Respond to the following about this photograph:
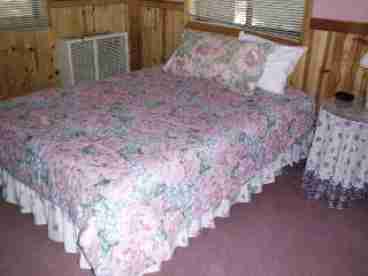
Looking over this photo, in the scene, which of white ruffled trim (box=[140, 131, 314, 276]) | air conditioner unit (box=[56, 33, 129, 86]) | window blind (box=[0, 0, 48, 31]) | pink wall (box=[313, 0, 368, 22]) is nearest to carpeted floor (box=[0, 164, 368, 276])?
white ruffled trim (box=[140, 131, 314, 276])

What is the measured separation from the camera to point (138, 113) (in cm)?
224

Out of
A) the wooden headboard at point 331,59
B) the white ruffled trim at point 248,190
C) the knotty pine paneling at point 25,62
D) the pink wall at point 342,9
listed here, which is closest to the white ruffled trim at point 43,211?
the white ruffled trim at point 248,190

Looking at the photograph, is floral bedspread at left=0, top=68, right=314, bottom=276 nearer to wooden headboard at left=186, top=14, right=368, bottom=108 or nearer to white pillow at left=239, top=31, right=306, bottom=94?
white pillow at left=239, top=31, right=306, bottom=94

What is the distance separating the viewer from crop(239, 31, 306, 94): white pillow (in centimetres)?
259

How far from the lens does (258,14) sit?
115 inches

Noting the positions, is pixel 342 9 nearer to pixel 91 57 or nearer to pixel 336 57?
pixel 336 57

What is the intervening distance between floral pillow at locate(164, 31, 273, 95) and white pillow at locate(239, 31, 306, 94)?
7 cm

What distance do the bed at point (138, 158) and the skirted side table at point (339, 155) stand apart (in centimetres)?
21

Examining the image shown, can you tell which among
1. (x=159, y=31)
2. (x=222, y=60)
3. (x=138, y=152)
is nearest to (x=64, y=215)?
(x=138, y=152)

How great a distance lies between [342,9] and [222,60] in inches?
33.0

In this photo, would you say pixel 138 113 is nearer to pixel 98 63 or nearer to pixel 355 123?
pixel 355 123

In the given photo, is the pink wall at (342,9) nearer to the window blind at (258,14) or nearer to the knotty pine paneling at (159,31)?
the window blind at (258,14)

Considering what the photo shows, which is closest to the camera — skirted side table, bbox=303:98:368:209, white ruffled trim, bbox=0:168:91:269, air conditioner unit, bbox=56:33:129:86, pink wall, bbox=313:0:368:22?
white ruffled trim, bbox=0:168:91:269

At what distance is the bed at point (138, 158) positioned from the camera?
1.59m
